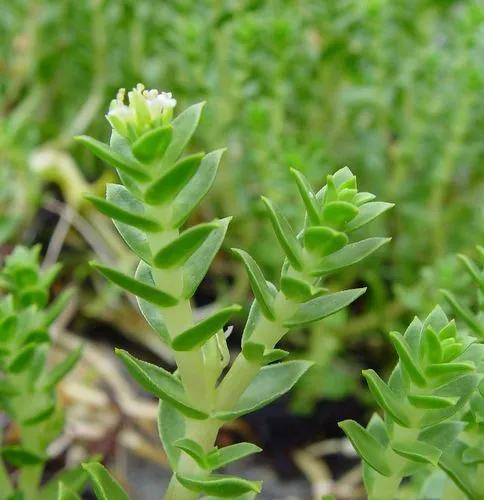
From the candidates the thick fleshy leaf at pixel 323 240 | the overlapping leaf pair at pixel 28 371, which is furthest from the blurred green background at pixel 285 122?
the thick fleshy leaf at pixel 323 240

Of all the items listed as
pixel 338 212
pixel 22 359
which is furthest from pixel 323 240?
pixel 22 359

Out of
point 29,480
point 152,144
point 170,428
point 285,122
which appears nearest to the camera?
point 152,144

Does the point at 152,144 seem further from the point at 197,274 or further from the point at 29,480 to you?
the point at 29,480

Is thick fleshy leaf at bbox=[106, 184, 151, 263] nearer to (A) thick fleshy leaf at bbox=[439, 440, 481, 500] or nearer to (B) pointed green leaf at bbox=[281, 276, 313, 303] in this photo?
(B) pointed green leaf at bbox=[281, 276, 313, 303]

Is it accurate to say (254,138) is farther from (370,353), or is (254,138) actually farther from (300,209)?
(370,353)

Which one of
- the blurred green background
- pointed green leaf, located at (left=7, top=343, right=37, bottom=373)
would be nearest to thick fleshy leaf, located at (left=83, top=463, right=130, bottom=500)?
pointed green leaf, located at (left=7, top=343, right=37, bottom=373)

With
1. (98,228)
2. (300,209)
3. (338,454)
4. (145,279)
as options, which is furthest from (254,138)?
(145,279)

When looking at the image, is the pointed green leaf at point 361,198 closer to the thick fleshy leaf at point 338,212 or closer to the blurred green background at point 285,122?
the thick fleshy leaf at point 338,212
